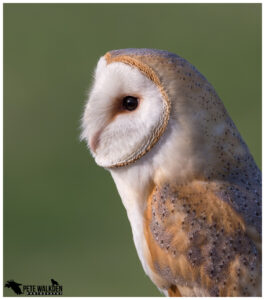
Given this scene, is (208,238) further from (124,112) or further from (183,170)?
(124,112)

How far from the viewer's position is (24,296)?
8.27ft

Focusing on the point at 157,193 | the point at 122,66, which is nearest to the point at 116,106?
the point at 122,66

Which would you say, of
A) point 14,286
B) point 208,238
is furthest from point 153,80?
point 14,286

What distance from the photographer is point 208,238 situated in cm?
227

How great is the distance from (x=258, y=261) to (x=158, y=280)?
1.24 ft

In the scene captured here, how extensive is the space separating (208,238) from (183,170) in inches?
9.6

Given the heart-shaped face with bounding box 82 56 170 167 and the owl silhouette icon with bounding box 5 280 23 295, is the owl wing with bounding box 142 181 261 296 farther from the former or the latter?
the owl silhouette icon with bounding box 5 280 23 295

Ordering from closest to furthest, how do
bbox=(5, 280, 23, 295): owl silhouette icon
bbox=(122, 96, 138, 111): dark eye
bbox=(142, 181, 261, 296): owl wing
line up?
bbox=(142, 181, 261, 296): owl wing, bbox=(122, 96, 138, 111): dark eye, bbox=(5, 280, 23, 295): owl silhouette icon

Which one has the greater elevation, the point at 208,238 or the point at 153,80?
the point at 153,80

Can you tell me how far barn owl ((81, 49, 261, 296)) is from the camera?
7.44 feet

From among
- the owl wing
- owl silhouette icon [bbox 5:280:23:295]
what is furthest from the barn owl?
owl silhouette icon [bbox 5:280:23:295]

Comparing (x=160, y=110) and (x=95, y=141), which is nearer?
(x=160, y=110)

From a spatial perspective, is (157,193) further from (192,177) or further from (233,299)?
(233,299)

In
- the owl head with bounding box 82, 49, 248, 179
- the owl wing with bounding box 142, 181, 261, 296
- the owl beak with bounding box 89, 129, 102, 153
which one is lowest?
the owl wing with bounding box 142, 181, 261, 296
